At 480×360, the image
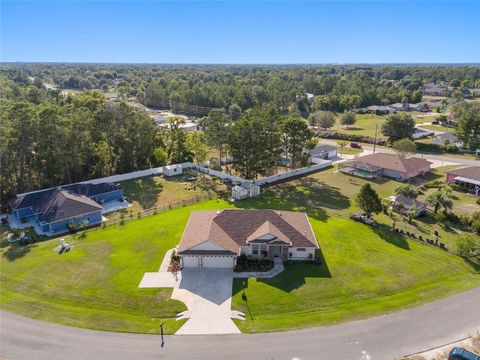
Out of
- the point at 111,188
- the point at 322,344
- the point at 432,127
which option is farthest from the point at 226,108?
the point at 322,344

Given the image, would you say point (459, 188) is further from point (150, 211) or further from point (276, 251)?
point (150, 211)

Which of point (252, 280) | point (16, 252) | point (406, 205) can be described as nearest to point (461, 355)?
point (252, 280)

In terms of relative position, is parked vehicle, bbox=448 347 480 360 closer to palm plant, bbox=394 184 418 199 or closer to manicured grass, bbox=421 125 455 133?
palm plant, bbox=394 184 418 199

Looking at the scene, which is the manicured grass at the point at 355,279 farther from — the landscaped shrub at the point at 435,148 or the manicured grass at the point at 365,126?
the manicured grass at the point at 365,126

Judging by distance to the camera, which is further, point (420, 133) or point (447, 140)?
point (420, 133)

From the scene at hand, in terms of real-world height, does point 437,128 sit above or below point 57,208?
above

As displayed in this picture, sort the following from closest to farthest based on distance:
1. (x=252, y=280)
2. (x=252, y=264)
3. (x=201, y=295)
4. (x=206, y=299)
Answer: (x=206, y=299), (x=201, y=295), (x=252, y=280), (x=252, y=264)

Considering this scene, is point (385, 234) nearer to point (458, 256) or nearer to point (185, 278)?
point (458, 256)
